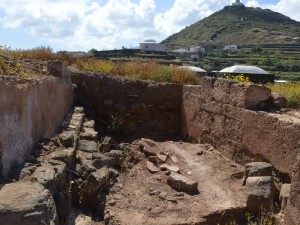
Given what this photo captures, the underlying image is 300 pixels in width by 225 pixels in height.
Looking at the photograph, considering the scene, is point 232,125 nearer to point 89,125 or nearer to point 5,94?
point 89,125

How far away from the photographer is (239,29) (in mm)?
73625

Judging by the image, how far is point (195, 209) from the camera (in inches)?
209

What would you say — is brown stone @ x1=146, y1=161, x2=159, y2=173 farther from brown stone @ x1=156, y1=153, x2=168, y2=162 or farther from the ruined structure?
brown stone @ x1=156, y1=153, x2=168, y2=162

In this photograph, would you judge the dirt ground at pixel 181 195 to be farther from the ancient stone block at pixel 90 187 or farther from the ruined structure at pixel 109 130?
the ancient stone block at pixel 90 187

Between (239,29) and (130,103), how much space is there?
67425 millimetres

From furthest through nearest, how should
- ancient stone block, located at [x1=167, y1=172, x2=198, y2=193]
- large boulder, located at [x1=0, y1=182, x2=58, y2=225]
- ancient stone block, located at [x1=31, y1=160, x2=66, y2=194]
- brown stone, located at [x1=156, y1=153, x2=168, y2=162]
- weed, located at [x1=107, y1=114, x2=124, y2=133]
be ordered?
weed, located at [x1=107, y1=114, x2=124, y2=133], brown stone, located at [x1=156, y1=153, x2=168, y2=162], ancient stone block, located at [x1=167, y1=172, x2=198, y2=193], ancient stone block, located at [x1=31, y1=160, x2=66, y2=194], large boulder, located at [x1=0, y1=182, x2=58, y2=225]

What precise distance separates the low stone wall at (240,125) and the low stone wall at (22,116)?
10.4 ft

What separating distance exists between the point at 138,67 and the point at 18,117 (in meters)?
7.17

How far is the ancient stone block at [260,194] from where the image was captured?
5.16 meters

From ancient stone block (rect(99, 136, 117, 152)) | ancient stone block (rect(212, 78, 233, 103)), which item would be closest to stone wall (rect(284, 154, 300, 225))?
ancient stone block (rect(212, 78, 233, 103))

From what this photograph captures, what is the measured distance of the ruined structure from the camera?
3744 millimetres

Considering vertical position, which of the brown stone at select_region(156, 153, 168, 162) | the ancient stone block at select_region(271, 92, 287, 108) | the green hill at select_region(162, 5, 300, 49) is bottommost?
the brown stone at select_region(156, 153, 168, 162)

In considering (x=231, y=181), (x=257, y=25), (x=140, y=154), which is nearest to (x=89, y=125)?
(x=140, y=154)

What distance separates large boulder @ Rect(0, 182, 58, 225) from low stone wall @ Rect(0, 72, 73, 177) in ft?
1.86
